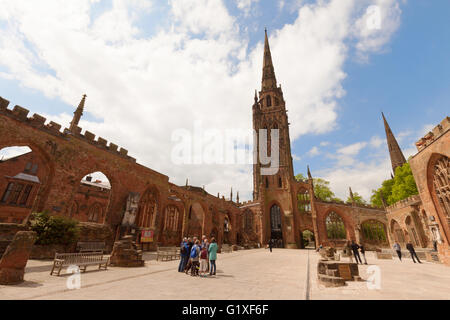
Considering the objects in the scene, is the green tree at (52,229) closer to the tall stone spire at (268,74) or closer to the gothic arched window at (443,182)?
the gothic arched window at (443,182)

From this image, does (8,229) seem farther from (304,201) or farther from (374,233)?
(374,233)

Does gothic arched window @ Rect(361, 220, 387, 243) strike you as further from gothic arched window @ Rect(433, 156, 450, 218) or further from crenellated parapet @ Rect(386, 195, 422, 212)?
gothic arched window @ Rect(433, 156, 450, 218)

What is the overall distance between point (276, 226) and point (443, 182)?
25290 mm

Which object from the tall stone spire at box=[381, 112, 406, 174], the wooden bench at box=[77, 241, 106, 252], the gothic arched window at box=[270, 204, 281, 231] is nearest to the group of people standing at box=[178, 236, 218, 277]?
the wooden bench at box=[77, 241, 106, 252]

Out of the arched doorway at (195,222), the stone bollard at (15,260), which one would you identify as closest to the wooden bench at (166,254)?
the stone bollard at (15,260)

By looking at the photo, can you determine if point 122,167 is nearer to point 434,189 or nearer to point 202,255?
point 202,255

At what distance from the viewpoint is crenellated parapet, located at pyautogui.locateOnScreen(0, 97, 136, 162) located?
1032 centimetres

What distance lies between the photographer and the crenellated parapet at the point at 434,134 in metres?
10.6

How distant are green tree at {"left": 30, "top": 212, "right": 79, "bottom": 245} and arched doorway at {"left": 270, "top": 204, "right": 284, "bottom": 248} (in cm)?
2994

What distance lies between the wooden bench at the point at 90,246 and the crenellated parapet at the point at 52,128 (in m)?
6.69

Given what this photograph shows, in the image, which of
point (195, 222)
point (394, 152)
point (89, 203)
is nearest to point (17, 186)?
point (89, 203)

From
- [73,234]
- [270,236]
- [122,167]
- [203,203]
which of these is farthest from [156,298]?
[270,236]

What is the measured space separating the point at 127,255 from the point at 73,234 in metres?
3.91
